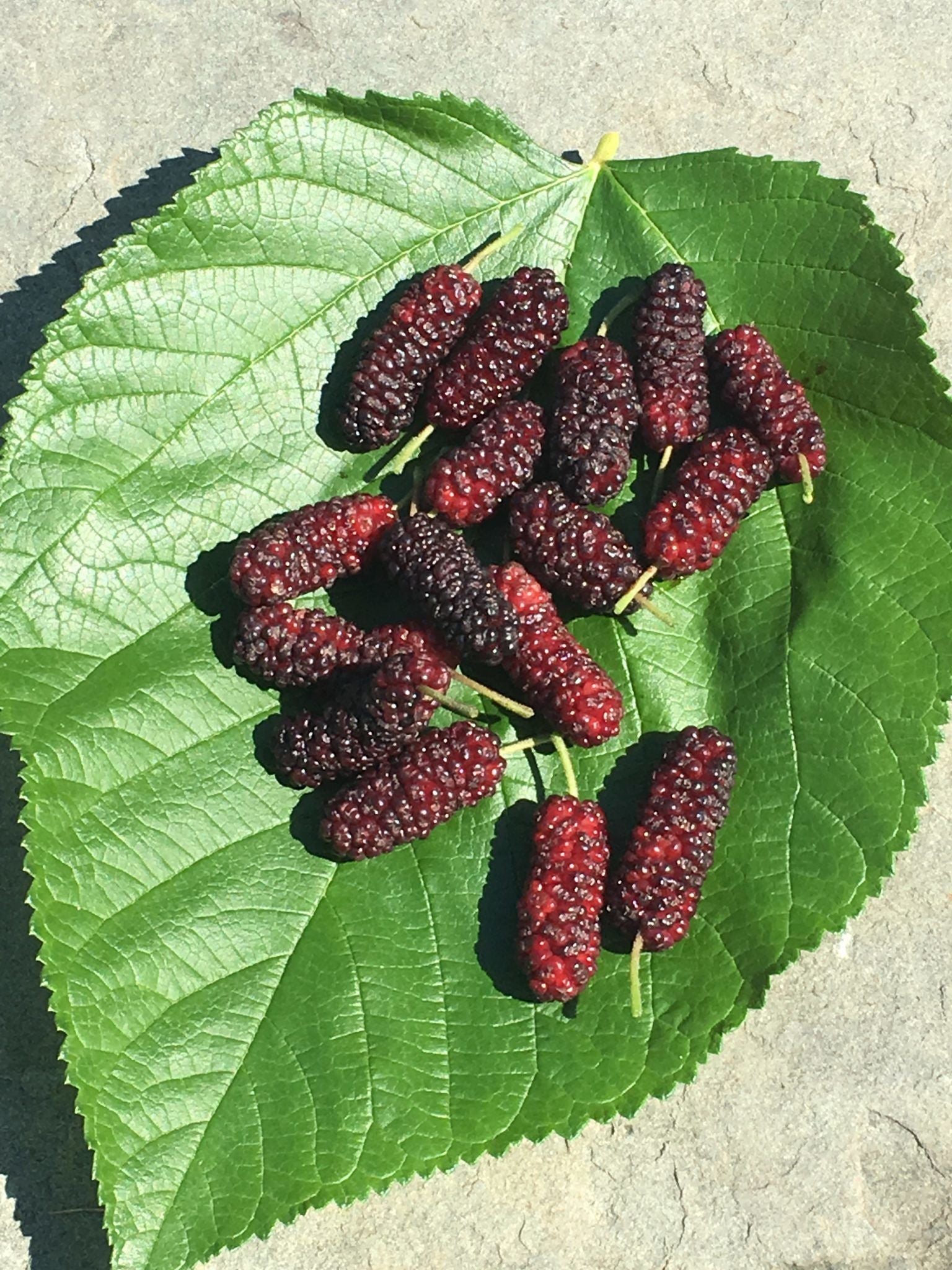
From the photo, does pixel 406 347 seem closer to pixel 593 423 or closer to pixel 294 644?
pixel 593 423

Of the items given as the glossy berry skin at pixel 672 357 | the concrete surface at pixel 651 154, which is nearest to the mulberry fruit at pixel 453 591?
the glossy berry skin at pixel 672 357

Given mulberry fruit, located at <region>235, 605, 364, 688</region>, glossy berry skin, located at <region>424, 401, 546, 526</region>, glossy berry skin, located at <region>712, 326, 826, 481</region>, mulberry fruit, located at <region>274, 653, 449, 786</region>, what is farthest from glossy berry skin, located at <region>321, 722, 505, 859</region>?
glossy berry skin, located at <region>712, 326, 826, 481</region>

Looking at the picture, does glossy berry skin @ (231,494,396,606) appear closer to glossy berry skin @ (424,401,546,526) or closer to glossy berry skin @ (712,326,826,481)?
glossy berry skin @ (424,401,546,526)

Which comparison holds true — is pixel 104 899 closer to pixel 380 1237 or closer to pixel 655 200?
pixel 380 1237

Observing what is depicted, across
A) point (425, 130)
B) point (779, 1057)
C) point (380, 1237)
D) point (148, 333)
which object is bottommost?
point (380, 1237)

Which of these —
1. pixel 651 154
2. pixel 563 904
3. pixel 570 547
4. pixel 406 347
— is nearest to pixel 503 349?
pixel 406 347

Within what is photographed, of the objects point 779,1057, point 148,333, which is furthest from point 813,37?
point 779,1057
